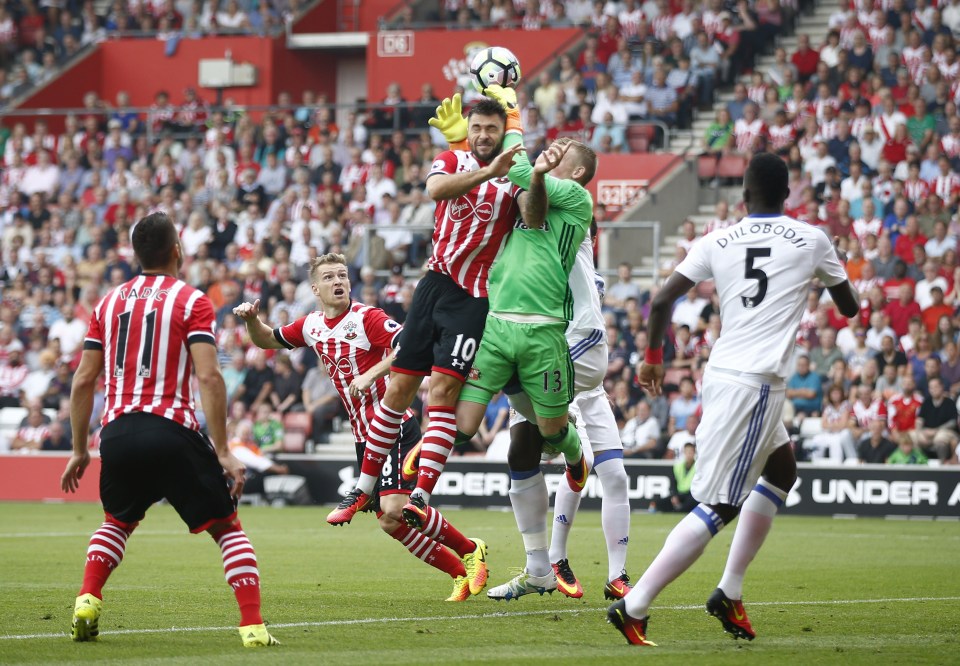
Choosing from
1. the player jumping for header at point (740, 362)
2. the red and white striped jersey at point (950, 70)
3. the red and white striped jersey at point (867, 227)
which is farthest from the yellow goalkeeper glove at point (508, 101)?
the red and white striped jersey at point (950, 70)

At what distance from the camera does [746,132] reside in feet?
80.7

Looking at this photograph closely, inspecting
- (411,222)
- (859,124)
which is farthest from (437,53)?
(859,124)

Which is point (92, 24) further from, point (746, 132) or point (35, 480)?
point (746, 132)

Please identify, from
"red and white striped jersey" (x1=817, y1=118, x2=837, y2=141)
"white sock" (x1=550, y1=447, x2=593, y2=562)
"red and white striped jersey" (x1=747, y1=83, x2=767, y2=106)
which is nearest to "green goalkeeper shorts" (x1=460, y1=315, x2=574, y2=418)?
"white sock" (x1=550, y1=447, x2=593, y2=562)

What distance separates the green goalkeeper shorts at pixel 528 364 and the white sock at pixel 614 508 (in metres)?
1.00

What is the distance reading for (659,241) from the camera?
25.1 metres

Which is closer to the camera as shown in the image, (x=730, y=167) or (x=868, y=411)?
(x=868, y=411)

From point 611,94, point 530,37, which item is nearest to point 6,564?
point 611,94

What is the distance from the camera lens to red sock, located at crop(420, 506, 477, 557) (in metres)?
9.34

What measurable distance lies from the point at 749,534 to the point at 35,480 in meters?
A: 17.0

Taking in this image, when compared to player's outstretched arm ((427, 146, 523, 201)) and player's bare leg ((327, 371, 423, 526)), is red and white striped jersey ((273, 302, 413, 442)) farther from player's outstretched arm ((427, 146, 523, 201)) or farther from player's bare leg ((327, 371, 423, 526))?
player's outstretched arm ((427, 146, 523, 201))

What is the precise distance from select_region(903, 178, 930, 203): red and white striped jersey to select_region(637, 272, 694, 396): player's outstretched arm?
15.9 metres

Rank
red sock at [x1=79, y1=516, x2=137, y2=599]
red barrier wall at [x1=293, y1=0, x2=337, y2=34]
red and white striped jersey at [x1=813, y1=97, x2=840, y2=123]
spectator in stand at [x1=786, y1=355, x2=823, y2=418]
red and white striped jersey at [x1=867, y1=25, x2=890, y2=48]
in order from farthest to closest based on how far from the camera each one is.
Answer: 1. red barrier wall at [x1=293, y1=0, x2=337, y2=34]
2. red and white striped jersey at [x1=867, y1=25, x2=890, y2=48]
3. red and white striped jersey at [x1=813, y1=97, x2=840, y2=123]
4. spectator in stand at [x1=786, y1=355, x2=823, y2=418]
5. red sock at [x1=79, y1=516, x2=137, y2=599]

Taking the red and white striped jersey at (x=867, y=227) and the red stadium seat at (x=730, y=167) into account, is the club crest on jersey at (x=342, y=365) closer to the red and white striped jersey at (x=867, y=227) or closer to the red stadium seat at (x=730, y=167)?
the red and white striped jersey at (x=867, y=227)
